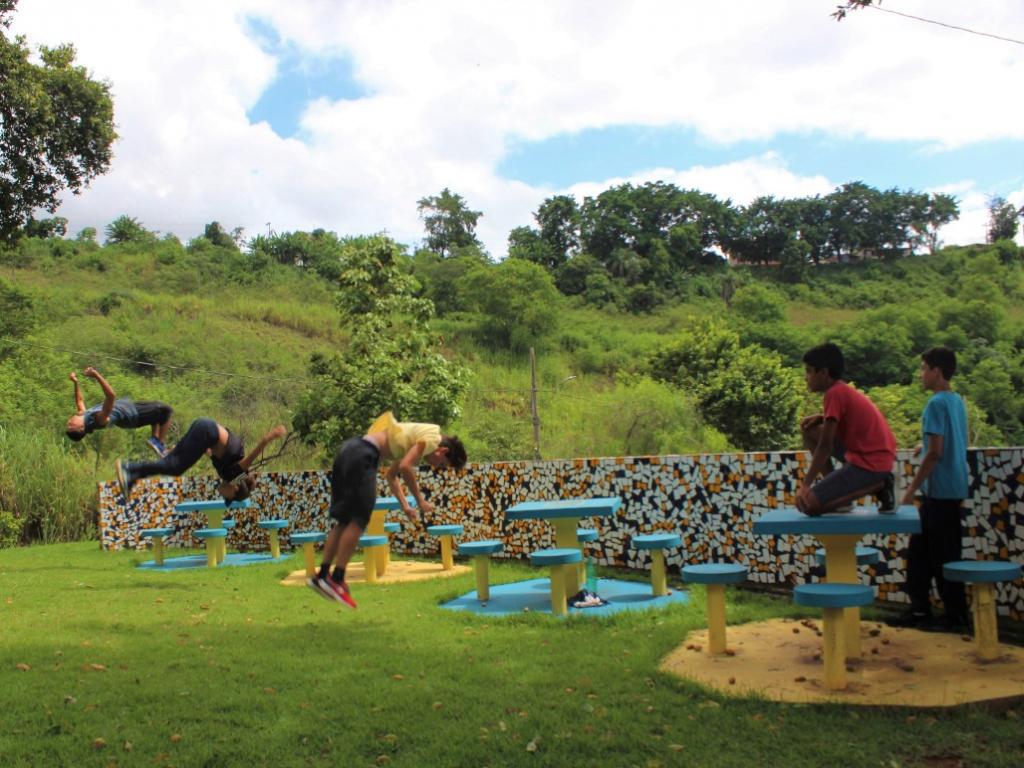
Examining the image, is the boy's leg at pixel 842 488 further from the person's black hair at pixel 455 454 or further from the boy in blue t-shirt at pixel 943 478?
the person's black hair at pixel 455 454

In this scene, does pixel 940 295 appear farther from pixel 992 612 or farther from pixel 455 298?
pixel 992 612

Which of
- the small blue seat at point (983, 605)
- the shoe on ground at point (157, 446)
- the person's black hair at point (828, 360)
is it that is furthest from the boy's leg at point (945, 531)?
the shoe on ground at point (157, 446)

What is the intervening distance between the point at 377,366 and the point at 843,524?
48.7 feet

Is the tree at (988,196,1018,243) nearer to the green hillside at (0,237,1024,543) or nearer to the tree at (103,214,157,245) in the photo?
the green hillside at (0,237,1024,543)

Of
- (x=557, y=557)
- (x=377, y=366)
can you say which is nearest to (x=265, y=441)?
(x=557, y=557)

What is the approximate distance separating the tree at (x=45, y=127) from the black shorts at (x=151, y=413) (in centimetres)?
1080

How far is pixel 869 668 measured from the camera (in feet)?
19.7

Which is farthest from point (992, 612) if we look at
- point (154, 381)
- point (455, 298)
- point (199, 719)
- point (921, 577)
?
point (455, 298)

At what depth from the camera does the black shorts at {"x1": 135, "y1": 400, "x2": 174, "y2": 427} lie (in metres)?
6.97

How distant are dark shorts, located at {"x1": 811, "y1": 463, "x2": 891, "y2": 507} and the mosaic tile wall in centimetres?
174

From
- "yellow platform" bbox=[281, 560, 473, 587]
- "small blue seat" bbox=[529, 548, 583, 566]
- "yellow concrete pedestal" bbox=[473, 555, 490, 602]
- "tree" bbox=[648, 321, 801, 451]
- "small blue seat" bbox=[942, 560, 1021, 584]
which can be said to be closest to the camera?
"small blue seat" bbox=[942, 560, 1021, 584]

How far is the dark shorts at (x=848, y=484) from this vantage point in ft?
19.1

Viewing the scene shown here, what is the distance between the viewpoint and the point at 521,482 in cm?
1262

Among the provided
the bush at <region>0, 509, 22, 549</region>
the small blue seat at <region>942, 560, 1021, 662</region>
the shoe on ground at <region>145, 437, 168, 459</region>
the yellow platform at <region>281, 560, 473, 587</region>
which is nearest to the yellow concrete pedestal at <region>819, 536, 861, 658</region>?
the small blue seat at <region>942, 560, 1021, 662</region>
